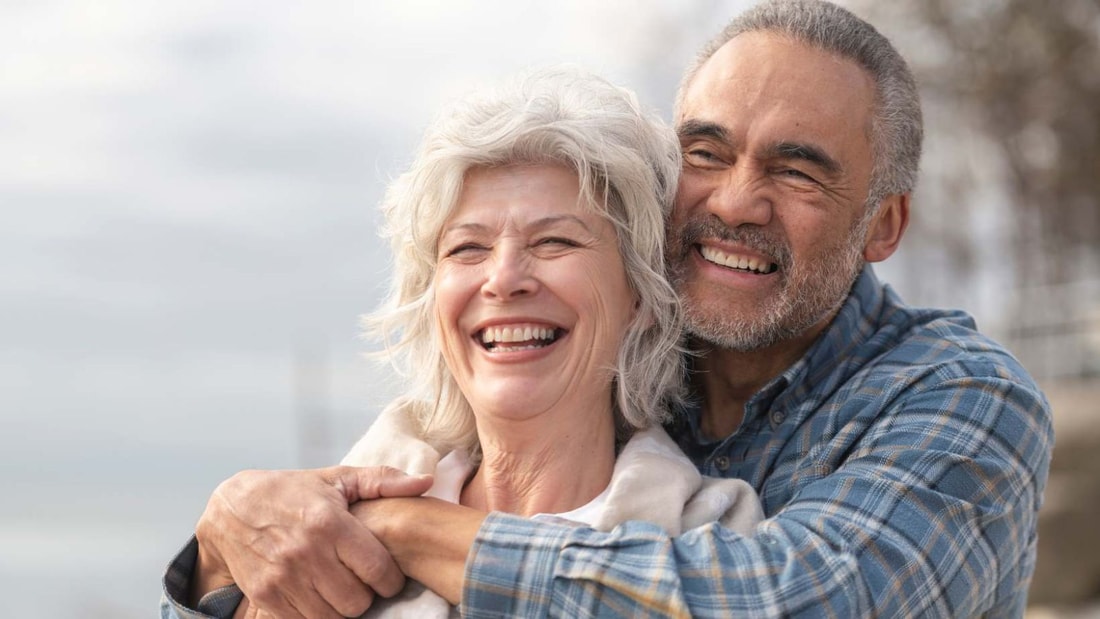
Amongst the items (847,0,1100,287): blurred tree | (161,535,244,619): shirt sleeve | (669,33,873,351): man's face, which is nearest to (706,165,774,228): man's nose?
(669,33,873,351): man's face

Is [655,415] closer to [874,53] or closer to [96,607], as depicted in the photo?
[874,53]

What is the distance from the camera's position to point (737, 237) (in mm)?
2920

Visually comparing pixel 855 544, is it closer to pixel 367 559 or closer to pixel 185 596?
pixel 367 559

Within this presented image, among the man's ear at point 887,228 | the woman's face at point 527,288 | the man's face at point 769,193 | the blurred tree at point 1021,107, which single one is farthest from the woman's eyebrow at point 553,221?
the blurred tree at point 1021,107

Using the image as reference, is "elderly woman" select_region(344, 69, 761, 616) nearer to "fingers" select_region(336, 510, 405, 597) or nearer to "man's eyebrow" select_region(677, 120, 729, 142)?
"fingers" select_region(336, 510, 405, 597)

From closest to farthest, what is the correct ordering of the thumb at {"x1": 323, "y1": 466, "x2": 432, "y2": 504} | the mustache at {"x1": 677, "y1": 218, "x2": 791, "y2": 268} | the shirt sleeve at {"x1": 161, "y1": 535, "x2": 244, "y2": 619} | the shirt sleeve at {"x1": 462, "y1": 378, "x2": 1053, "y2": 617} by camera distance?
1. the shirt sleeve at {"x1": 462, "y1": 378, "x2": 1053, "y2": 617}
2. the thumb at {"x1": 323, "y1": 466, "x2": 432, "y2": 504}
3. the shirt sleeve at {"x1": 161, "y1": 535, "x2": 244, "y2": 619}
4. the mustache at {"x1": 677, "y1": 218, "x2": 791, "y2": 268}

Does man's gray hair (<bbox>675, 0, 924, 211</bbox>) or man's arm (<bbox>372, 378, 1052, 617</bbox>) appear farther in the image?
man's gray hair (<bbox>675, 0, 924, 211</bbox>)

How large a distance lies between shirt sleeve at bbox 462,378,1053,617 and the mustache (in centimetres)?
50

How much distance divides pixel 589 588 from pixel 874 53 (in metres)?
1.63

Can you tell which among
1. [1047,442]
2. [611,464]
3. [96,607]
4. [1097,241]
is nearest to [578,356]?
[611,464]

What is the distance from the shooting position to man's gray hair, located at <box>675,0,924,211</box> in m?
3.04

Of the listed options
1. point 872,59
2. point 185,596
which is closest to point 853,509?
point 872,59

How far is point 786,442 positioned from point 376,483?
950 millimetres

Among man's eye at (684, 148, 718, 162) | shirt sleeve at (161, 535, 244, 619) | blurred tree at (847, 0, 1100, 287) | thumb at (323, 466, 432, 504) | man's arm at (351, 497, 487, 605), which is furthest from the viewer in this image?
blurred tree at (847, 0, 1100, 287)
